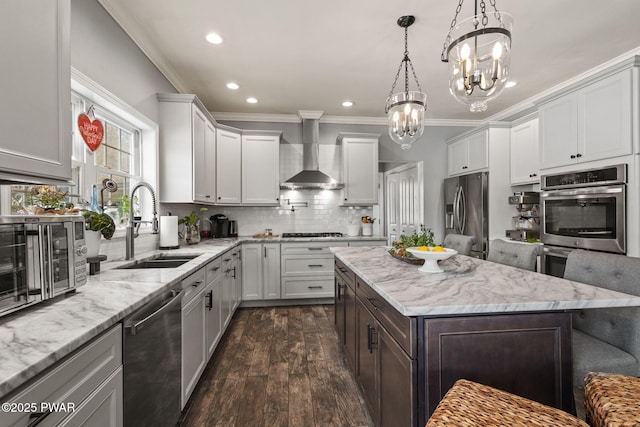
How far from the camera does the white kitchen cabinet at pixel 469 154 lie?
13.6 feet

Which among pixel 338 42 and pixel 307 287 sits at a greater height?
pixel 338 42

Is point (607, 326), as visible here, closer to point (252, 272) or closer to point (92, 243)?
point (92, 243)

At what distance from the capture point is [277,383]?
227 cm

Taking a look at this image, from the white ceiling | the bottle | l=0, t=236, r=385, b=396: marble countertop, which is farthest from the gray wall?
l=0, t=236, r=385, b=396: marble countertop

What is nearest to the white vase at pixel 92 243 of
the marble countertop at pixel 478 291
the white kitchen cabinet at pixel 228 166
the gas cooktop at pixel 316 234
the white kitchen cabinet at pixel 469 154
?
the marble countertop at pixel 478 291

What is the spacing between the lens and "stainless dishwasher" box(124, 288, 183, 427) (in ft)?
3.92

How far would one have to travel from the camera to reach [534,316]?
4.00 ft

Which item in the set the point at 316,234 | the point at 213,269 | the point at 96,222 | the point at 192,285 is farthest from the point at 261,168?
the point at 96,222

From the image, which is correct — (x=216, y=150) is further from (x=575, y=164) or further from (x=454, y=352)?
A: (x=575, y=164)

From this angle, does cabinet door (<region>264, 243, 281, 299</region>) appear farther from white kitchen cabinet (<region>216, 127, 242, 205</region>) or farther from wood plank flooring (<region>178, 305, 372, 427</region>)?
white kitchen cabinet (<region>216, 127, 242, 205</region>)

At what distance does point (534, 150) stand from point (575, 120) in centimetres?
88

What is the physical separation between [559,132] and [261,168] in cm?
348

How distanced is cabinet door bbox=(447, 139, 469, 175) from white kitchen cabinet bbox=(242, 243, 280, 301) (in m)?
3.00

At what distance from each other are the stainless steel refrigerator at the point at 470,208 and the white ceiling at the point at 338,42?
122cm
